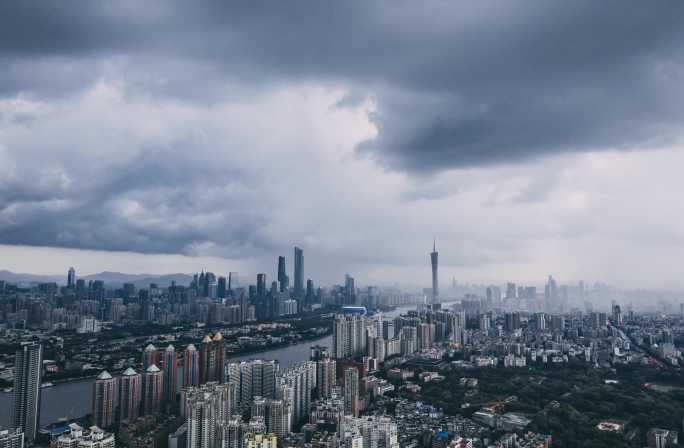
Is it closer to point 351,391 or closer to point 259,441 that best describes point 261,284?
point 351,391

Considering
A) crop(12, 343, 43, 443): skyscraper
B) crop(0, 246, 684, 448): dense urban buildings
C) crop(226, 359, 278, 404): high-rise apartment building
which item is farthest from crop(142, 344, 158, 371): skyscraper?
crop(12, 343, 43, 443): skyscraper

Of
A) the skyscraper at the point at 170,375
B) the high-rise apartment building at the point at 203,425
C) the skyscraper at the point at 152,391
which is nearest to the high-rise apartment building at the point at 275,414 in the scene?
the high-rise apartment building at the point at 203,425

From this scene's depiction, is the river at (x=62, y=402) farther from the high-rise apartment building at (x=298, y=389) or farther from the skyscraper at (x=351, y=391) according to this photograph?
the skyscraper at (x=351, y=391)

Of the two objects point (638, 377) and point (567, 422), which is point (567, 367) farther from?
point (567, 422)

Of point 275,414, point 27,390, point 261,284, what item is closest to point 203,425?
point 275,414

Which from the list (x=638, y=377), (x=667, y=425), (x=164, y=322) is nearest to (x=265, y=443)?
(x=667, y=425)

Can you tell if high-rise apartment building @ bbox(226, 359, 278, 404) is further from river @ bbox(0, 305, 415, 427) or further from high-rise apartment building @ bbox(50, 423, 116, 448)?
high-rise apartment building @ bbox(50, 423, 116, 448)
